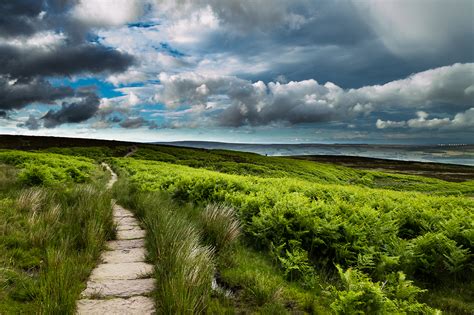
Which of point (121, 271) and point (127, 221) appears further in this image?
point (127, 221)

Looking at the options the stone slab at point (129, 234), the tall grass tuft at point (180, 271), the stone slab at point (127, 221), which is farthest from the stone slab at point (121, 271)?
the stone slab at point (127, 221)

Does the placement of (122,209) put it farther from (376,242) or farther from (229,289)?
(376,242)

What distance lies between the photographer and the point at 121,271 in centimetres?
502

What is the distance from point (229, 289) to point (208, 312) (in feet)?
3.28

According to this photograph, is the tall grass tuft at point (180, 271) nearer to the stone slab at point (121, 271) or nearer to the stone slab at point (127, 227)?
the stone slab at point (121, 271)

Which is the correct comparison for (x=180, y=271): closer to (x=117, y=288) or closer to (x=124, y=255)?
(x=117, y=288)

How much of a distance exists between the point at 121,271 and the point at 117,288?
2.04ft

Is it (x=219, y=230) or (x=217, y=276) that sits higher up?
(x=219, y=230)

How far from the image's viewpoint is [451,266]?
18.8 ft

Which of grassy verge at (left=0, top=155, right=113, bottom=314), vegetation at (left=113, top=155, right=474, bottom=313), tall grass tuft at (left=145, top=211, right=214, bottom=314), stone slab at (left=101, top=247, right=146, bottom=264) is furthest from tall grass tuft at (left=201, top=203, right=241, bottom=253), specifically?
grassy verge at (left=0, top=155, right=113, bottom=314)

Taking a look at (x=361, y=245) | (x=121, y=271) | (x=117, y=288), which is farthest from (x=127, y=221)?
(x=361, y=245)

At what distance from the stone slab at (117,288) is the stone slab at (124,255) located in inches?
35.7

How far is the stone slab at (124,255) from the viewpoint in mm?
5496

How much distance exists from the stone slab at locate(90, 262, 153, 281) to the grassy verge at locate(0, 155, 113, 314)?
0.16 meters
